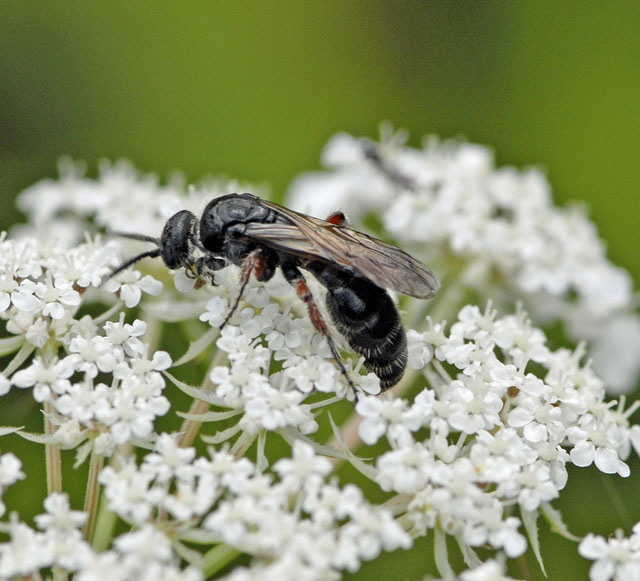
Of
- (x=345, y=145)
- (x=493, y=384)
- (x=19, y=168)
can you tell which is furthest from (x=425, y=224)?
(x=19, y=168)

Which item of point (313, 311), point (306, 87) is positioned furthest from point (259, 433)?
point (306, 87)

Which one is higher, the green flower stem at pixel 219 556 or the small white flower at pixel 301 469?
the small white flower at pixel 301 469

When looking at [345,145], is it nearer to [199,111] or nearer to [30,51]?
[199,111]

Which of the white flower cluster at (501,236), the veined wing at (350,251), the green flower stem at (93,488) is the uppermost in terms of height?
the white flower cluster at (501,236)

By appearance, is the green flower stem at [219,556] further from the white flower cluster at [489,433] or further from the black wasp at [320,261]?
the black wasp at [320,261]

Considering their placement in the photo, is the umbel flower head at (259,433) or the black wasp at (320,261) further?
the black wasp at (320,261)

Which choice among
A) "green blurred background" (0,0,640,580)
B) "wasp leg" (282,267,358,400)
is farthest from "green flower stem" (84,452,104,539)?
"green blurred background" (0,0,640,580)

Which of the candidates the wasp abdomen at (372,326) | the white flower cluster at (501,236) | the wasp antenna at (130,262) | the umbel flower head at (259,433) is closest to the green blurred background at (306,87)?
the white flower cluster at (501,236)
